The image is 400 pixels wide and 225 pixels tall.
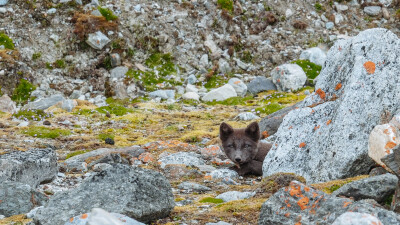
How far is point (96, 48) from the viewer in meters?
29.6

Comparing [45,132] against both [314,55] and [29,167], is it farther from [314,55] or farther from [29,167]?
[314,55]

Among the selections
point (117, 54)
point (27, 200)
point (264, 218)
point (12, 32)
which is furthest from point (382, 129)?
point (12, 32)

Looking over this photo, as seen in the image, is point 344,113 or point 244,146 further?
point 244,146

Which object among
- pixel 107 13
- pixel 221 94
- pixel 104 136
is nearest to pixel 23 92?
pixel 107 13

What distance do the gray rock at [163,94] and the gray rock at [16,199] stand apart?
1974cm

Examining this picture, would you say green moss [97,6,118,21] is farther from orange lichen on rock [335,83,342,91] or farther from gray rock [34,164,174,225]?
gray rock [34,164,174,225]

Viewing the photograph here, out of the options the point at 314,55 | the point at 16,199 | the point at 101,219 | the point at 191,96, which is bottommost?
the point at 191,96

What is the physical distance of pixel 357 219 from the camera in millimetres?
3871

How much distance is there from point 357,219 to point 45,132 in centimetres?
1620

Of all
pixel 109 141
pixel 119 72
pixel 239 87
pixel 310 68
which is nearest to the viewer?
pixel 109 141

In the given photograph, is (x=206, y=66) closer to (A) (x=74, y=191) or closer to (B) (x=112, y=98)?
(B) (x=112, y=98)

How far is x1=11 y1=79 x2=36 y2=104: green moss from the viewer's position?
2591 centimetres

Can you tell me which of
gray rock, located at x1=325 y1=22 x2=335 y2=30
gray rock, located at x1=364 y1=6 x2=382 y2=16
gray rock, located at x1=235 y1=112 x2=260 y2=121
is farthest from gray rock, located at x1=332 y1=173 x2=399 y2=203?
gray rock, located at x1=364 y1=6 x2=382 y2=16

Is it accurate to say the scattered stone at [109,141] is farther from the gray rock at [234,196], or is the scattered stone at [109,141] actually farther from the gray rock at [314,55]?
A: the gray rock at [314,55]
